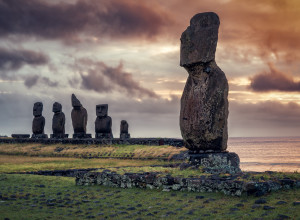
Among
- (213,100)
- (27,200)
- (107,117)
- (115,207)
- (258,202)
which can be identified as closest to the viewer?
(258,202)

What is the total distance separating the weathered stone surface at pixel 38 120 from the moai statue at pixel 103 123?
8.88 m

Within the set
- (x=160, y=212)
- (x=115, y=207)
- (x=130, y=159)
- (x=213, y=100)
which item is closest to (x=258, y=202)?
(x=160, y=212)

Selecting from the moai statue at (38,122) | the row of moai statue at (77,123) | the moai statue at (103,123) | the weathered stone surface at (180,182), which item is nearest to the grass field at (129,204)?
the weathered stone surface at (180,182)

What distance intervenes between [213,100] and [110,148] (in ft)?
64.2

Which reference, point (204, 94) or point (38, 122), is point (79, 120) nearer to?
point (38, 122)

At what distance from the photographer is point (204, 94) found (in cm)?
1388

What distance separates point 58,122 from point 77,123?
2.83 metres

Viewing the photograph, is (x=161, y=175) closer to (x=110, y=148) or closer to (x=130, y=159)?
(x=130, y=159)

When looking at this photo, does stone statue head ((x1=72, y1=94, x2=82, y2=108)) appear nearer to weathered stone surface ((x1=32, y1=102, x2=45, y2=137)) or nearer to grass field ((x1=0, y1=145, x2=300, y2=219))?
weathered stone surface ((x1=32, y1=102, x2=45, y2=137))

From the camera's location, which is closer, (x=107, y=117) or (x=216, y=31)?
(x=216, y=31)

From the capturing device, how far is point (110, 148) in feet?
105

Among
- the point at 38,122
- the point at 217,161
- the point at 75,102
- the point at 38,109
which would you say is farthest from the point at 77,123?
the point at 217,161

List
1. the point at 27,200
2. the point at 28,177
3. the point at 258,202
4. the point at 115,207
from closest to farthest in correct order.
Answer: the point at 258,202, the point at 115,207, the point at 27,200, the point at 28,177

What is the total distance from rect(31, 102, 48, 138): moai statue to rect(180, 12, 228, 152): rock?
3122 cm
